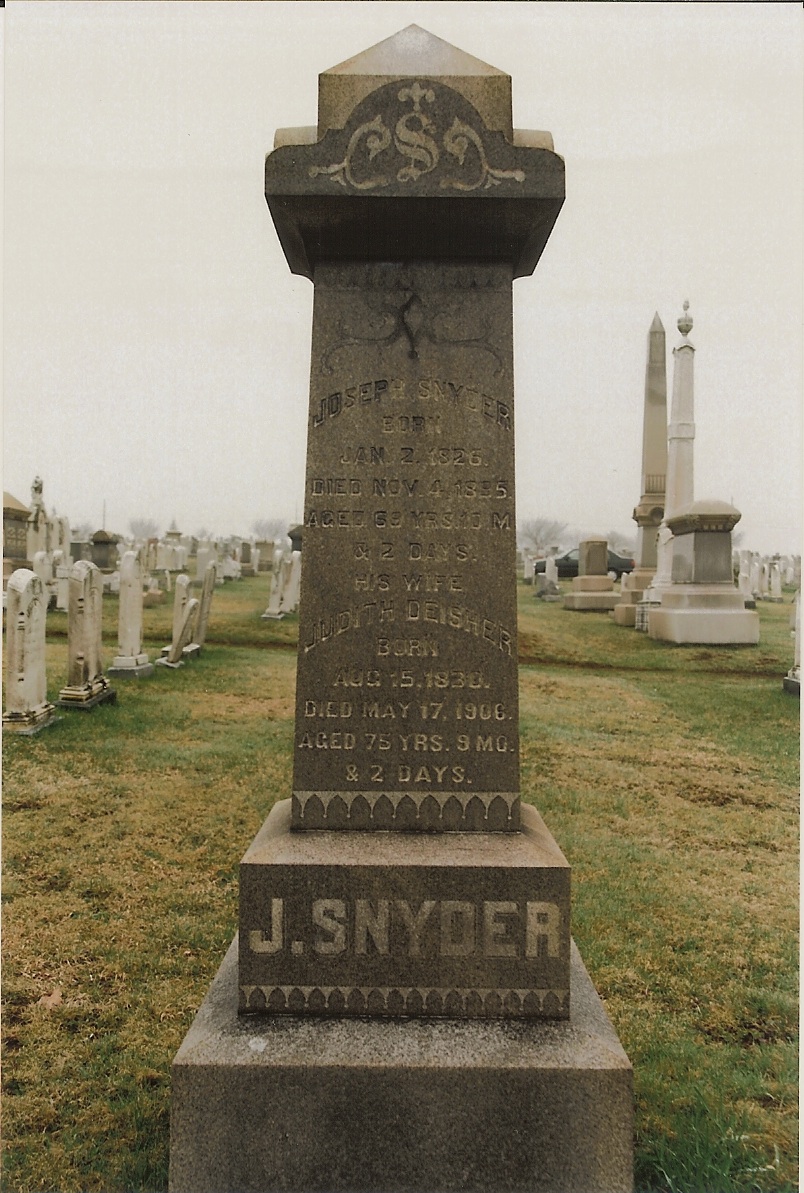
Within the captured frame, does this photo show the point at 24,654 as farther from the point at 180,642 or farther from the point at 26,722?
the point at 180,642

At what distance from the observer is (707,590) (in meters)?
13.2

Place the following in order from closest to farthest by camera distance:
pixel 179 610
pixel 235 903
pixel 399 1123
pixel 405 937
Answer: pixel 399 1123 → pixel 405 937 → pixel 235 903 → pixel 179 610

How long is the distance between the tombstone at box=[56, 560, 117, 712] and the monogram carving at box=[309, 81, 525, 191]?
6.40 meters

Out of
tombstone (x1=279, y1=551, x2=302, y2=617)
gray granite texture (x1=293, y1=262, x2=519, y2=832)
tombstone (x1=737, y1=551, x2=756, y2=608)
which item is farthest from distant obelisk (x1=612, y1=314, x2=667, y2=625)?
gray granite texture (x1=293, y1=262, x2=519, y2=832)

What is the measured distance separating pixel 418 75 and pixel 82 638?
A: 6.86 m

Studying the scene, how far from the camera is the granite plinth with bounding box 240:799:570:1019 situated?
2.34 m

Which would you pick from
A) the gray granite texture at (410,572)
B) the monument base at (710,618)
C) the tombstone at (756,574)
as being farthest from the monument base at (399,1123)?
the tombstone at (756,574)

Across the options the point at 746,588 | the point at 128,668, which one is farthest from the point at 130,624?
the point at 746,588

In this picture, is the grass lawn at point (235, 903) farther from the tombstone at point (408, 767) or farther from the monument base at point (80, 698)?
the tombstone at point (408, 767)

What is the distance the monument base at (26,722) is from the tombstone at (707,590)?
1016cm

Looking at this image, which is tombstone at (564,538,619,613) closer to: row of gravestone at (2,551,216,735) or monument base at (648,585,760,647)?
monument base at (648,585,760,647)

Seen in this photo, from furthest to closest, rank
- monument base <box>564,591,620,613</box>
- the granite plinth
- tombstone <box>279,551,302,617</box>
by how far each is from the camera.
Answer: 1. monument base <box>564,591,620,613</box>
2. tombstone <box>279,551,302,617</box>
3. the granite plinth

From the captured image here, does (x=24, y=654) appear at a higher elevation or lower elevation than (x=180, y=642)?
higher

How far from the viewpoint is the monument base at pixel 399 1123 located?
213cm
